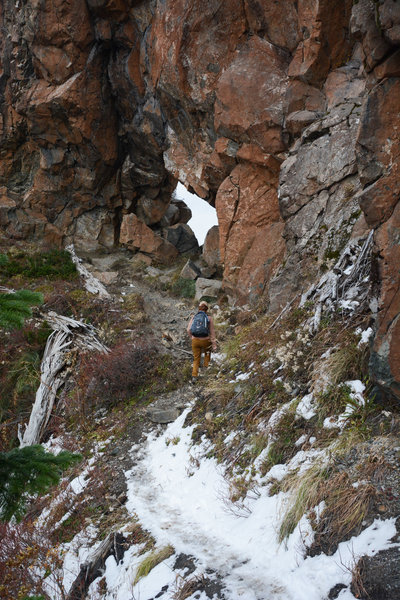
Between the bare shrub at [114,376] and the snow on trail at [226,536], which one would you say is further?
the bare shrub at [114,376]

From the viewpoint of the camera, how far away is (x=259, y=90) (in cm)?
1147

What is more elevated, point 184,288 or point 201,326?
point 184,288

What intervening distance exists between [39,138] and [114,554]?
691 inches

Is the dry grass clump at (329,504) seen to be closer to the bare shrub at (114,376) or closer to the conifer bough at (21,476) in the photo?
the conifer bough at (21,476)

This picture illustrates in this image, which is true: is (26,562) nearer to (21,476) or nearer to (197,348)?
(21,476)

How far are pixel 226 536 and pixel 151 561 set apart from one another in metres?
0.71

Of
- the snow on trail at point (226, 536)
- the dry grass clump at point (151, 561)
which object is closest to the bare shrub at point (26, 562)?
the snow on trail at point (226, 536)

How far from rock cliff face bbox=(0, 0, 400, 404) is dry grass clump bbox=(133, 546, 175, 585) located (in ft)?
8.20

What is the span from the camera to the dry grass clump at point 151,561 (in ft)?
12.1

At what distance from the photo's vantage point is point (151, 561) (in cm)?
Result: 374

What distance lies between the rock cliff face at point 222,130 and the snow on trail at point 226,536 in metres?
1.59

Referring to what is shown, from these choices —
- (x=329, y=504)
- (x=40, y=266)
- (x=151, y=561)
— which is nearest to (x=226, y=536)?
(x=151, y=561)

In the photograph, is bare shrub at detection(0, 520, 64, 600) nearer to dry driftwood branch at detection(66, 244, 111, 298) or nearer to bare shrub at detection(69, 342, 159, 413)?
bare shrub at detection(69, 342, 159, 413)

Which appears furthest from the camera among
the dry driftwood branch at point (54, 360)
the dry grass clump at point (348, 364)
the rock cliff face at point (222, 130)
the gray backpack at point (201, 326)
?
the dry driftwood branch at point (54, 360)
